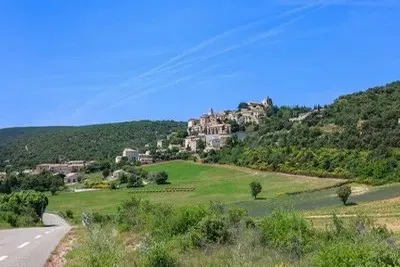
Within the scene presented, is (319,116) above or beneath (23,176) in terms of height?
above

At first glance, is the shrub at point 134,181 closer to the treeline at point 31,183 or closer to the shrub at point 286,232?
the treeline at point 31,183

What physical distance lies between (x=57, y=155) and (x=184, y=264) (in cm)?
18394

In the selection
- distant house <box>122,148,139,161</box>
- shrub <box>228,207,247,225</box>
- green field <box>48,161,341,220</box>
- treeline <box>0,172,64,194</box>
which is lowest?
green field <box>48,161,341,220</box>

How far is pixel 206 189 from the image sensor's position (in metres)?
102

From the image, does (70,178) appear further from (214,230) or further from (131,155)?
(214,230)

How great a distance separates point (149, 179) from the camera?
121 metres

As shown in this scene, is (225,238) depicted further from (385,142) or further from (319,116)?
(319,116)

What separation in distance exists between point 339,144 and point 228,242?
85.4 m

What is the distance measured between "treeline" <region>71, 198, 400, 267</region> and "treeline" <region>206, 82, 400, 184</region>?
194 ft

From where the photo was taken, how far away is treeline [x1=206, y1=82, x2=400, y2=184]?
3395 inches

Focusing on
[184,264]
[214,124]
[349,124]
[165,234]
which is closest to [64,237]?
[165,234]

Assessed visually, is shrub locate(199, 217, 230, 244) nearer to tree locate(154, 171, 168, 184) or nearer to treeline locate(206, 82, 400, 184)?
treeline locate(206, 82, 400, 184)

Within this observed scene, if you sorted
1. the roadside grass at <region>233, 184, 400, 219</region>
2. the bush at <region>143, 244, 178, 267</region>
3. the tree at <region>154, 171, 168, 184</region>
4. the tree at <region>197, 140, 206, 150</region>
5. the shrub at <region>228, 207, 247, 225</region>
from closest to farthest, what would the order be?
the bush at <region>143, 244, 178, 267</region> → the shrub at <region>228, 207, 247, 225</region> → the roadside grass at <region>233, 184, 400, 219</region> → the tree at <region>154, 171, 168, 184</region> → the tree at <region>197, 140, 206, 150</region>

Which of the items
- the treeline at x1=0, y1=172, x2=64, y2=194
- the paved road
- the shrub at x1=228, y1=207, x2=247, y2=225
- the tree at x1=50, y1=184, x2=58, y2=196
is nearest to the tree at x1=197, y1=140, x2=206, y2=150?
the treeline at x1=0, y1=172, x2=64, y2=194
